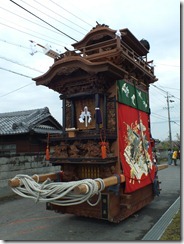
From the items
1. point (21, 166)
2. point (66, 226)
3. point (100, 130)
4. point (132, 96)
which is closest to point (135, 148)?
point (132, 96)

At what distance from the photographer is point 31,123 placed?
1304 cm

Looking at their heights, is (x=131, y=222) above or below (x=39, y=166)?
below

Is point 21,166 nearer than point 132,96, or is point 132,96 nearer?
point 132,96

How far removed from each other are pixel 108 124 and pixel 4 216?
3.92 metres

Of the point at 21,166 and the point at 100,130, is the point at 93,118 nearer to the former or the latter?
the point at 100,130

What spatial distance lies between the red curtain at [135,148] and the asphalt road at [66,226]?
82cm

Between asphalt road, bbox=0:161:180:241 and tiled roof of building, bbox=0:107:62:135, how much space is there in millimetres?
5379

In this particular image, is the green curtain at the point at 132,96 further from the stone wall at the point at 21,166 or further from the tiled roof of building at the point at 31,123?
the tiled roof of building at the point at 31,123

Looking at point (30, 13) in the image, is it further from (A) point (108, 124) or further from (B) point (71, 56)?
(A) point (108, 124)

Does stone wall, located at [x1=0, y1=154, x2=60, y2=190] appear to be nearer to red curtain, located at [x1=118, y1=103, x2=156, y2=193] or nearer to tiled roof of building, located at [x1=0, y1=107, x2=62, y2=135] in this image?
tiled roof of building, located at [x1=0, y1=107, x2=62, y2=135]

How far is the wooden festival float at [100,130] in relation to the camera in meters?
5.44

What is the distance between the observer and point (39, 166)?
37.1ft

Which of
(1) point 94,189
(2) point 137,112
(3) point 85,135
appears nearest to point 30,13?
(3) point 85,135

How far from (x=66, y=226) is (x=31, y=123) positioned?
320 inches
